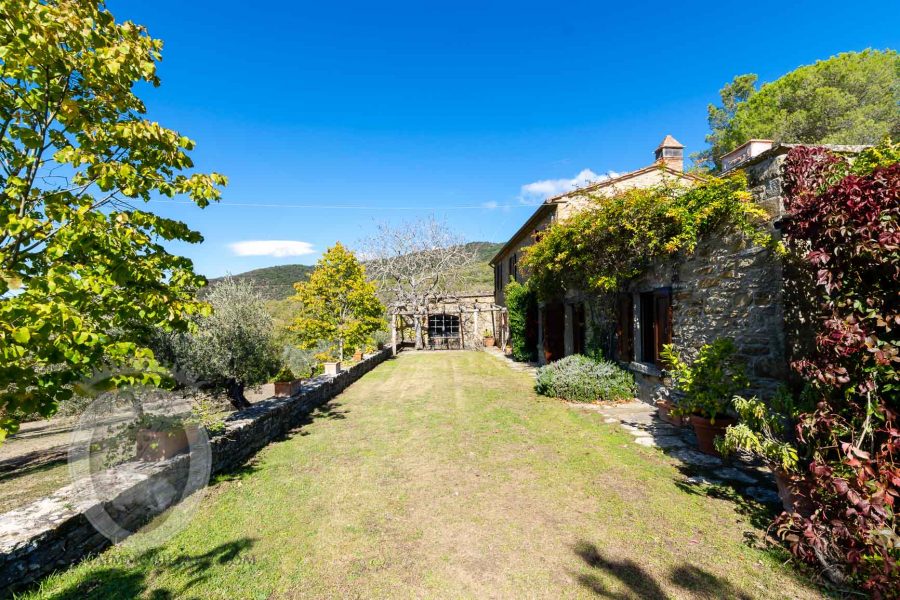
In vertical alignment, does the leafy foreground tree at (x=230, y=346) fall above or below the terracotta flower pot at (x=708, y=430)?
above

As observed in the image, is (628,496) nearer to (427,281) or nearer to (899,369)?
(899,369)

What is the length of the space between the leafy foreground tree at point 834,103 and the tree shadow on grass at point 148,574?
22.0 m

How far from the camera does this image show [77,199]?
4012 millimetres

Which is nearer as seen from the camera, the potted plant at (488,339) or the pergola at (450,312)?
the pergola at (450,312)

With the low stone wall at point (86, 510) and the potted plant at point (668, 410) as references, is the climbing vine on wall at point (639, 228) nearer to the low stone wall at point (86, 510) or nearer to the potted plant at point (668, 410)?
the potted plant at point (668, 410)

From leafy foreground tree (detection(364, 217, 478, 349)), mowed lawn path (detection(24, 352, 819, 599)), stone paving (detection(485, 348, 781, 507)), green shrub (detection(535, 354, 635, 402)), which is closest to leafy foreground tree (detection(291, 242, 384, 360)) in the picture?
green shrub (detection(535, 354, 635, 402))

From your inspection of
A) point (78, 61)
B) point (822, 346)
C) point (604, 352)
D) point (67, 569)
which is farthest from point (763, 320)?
point (78, 61)

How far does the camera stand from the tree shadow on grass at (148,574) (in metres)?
2.89

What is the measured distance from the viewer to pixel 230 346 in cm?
857

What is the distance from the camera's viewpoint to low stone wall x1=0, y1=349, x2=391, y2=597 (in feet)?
9.42

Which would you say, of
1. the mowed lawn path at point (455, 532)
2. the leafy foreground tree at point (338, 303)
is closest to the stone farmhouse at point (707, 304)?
the mowed lawn path at point (455, 532)

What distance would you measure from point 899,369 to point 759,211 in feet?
9.69

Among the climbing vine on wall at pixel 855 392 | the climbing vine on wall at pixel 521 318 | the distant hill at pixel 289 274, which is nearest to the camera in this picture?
the climbing vine on wall at pixel 855 392

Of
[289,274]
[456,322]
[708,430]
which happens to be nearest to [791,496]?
[708,430]
